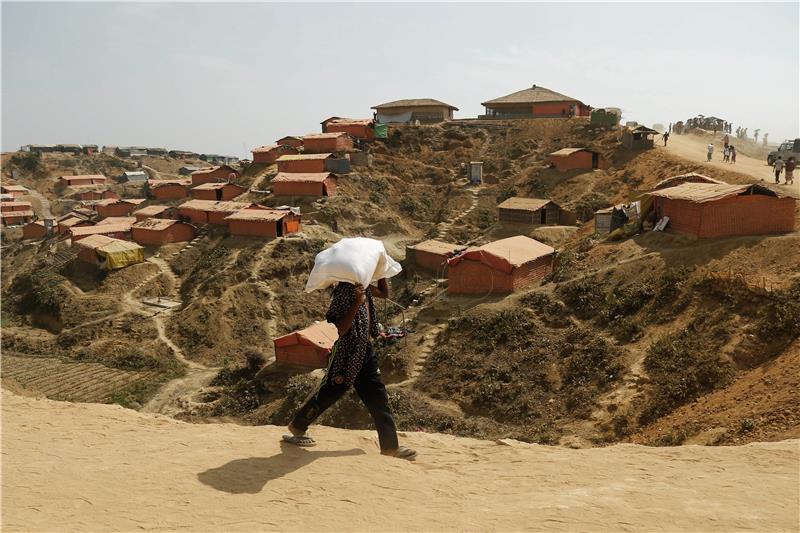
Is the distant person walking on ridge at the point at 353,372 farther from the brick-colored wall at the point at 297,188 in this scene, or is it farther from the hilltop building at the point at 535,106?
the hilltop building at the point at 535,106

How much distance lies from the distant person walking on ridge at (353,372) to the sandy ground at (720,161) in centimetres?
2202

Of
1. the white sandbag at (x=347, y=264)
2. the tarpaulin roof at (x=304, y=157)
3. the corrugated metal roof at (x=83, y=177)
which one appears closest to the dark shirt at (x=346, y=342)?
the white sandbag at (x=347, y=264)

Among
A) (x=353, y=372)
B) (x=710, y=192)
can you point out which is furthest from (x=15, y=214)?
(x=353, y=372)

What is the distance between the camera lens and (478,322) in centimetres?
1872

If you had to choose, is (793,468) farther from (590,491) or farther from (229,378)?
(229,378)

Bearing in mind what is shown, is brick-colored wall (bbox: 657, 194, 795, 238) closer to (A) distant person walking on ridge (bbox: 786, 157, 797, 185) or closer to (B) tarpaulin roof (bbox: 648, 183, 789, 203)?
(B) tarpaulin roof (bbox: 648, 183, 789, 203)

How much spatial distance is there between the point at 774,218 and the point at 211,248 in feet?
94.3

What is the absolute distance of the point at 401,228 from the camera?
36469 millimetres

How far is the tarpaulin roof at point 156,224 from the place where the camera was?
34891 mm

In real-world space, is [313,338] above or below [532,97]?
below

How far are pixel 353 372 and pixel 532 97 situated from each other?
46760 millimetres

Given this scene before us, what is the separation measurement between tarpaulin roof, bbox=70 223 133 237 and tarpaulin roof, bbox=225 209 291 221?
8.43m

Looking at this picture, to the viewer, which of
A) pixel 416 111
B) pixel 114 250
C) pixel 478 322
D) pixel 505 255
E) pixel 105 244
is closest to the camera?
pixel 478 322

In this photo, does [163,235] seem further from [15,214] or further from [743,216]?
[743,216]
